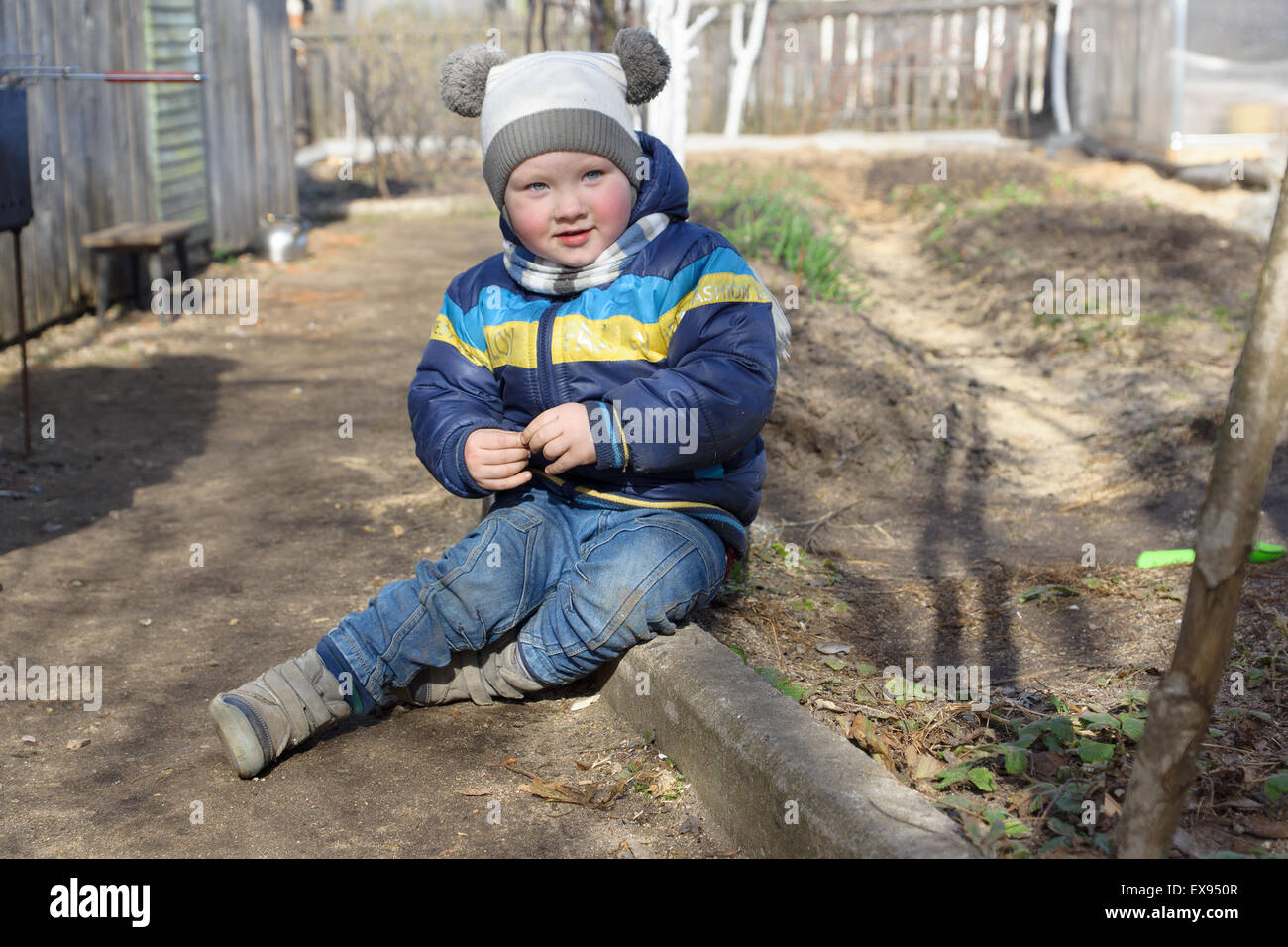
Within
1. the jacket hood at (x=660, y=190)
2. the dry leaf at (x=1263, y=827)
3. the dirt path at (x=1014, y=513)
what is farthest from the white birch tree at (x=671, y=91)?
the dry leaf at (x=1263, y=827)

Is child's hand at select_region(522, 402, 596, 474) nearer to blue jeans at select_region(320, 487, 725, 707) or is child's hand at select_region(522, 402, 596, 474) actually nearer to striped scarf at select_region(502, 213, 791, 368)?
blue jeans at select_region(320, 487, 725, 707)

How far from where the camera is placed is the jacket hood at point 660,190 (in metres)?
2.85

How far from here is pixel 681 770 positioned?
2.50 meters

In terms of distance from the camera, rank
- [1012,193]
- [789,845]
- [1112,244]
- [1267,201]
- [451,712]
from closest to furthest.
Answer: [789,845]
[451,712]
[1112,244]
[1267,201]
[1012,193]

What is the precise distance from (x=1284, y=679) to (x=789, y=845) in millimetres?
1165

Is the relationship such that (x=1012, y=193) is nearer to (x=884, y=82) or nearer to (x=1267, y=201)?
(x=1267, y=201)

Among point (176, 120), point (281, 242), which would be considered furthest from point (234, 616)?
point (281, 242)

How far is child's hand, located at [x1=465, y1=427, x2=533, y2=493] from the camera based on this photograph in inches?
105

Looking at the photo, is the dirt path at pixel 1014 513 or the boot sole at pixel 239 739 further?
the boot sole at pixel 239 739

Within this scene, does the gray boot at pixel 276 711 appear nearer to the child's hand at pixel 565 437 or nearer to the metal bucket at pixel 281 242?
the child's hand at pixel 565 437

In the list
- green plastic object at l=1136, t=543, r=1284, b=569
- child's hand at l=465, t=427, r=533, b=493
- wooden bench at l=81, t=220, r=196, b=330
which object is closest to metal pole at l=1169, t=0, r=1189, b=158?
wooden bench at l=81, t=220, r=196, b=330

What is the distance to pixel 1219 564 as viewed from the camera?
1.53m

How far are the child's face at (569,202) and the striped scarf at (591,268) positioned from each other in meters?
0.02

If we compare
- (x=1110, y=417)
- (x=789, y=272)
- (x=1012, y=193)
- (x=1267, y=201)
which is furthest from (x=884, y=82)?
(x=1110, y=417)
